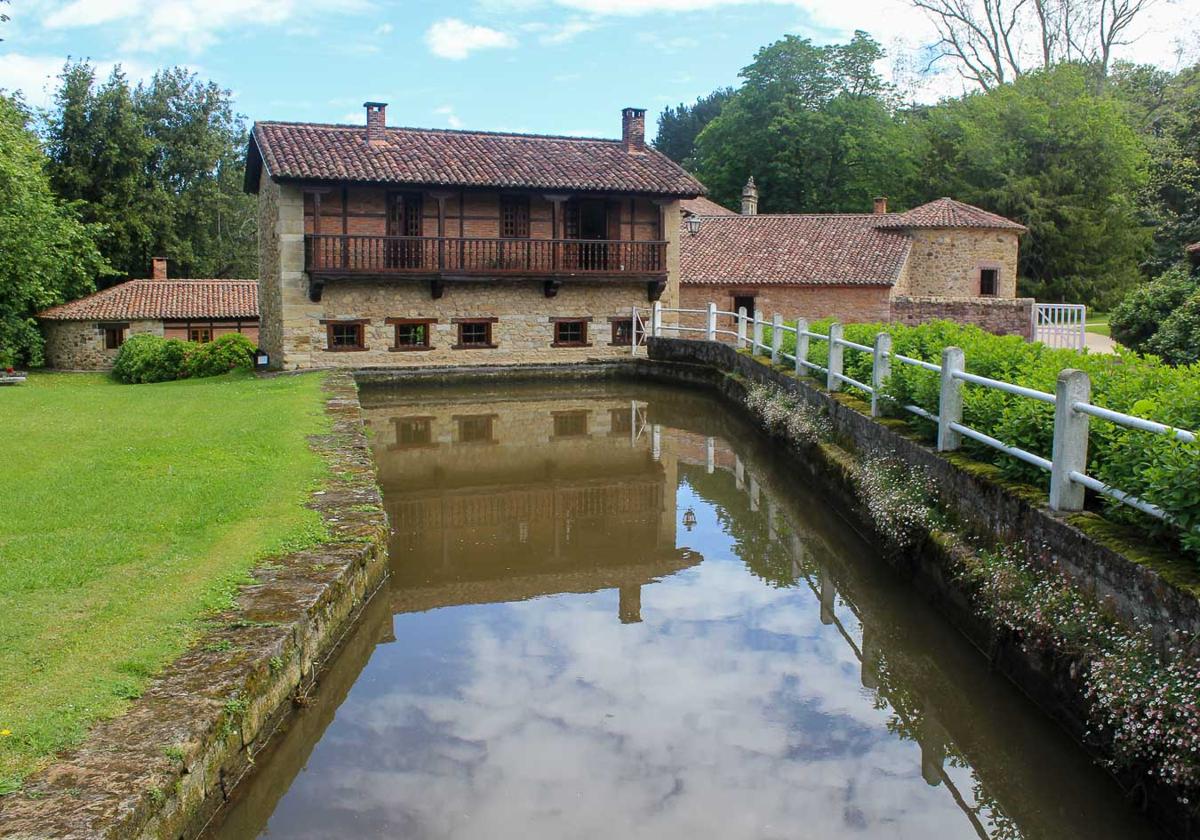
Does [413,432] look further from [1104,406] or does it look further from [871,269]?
[871,269]

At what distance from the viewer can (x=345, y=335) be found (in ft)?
80.0

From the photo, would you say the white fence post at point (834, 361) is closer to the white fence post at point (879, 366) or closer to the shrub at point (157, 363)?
the white fence post at point (879, 366)

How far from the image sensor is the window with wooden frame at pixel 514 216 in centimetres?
2550

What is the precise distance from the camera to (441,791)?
16.1 feet

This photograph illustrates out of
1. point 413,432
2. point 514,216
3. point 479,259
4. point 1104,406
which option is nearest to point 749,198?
point 514,216

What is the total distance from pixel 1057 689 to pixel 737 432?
1038 cm

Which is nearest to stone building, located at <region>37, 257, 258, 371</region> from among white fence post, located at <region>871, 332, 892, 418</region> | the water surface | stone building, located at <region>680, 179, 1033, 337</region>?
stone building, located at <region>680, 179, 1033, 337</region>

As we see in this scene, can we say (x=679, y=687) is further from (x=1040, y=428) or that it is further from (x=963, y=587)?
(x=1040, y=428)

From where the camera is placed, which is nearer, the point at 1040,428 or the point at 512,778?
the point at 512,778

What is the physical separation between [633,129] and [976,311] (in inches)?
462

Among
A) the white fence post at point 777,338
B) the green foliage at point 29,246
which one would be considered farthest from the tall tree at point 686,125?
the white fence post at point 777,338

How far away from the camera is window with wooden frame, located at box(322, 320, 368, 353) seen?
24.1m

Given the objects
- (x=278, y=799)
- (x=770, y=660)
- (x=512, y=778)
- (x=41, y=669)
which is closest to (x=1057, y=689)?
(x=770, y=660)

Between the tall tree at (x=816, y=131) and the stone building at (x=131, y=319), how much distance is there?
23177mm
